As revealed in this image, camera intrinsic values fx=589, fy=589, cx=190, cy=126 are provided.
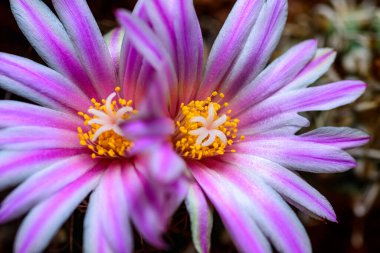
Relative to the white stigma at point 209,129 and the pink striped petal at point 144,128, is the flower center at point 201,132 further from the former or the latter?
the pink striped petal at point 144,128

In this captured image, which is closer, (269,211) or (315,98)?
(269,211)

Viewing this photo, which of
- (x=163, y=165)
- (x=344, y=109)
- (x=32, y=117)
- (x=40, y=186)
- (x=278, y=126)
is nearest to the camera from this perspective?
(x=163, y=165)

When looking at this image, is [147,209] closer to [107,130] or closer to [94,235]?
[94,235]

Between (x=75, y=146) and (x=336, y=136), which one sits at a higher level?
(x=75, y=146)

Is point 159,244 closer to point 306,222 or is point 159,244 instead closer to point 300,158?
point 300,158

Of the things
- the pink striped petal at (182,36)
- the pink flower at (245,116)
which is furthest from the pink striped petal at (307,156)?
the pink striped petal at (182,36)

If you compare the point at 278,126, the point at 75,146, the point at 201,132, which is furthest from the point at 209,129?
the point at 75,146
